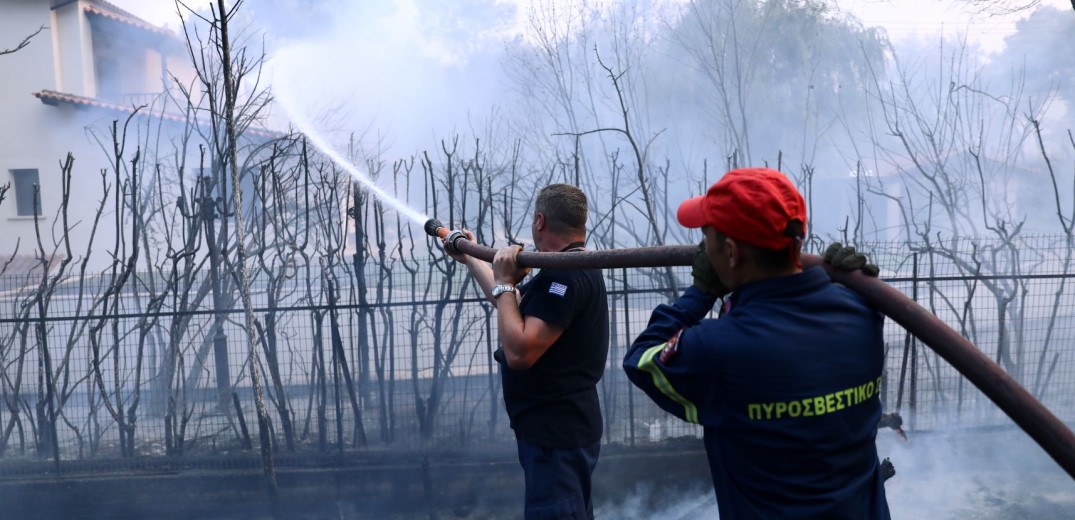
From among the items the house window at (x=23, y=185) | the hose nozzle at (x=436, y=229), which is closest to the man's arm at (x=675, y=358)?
the hose nozzle at (x=436, y=229)

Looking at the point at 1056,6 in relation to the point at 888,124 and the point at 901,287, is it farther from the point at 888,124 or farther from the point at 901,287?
the point at 901,287

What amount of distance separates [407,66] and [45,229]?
3.74m

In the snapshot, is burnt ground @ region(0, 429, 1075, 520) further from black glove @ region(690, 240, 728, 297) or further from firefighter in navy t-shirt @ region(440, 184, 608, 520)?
black glove @ region(690, 240, 728, 297)

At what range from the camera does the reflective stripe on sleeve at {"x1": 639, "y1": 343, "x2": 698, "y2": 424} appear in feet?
5.65

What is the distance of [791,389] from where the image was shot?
1590 millimetres

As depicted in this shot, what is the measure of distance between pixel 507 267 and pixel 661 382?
1.14m

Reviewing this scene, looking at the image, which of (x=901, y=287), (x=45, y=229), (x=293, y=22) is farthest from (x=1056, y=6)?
(x=45, y=229)

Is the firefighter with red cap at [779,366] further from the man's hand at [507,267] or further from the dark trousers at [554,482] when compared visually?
the dark trousers at [554,482]

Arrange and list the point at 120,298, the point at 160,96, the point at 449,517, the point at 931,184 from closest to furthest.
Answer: the point at 449,517 → the point at 120,298 → the point at 160,96 → the point at 931,184

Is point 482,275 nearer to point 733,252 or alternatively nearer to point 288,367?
point 733,252

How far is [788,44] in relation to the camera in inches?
305

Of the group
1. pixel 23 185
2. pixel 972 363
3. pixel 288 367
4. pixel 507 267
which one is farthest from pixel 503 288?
pixel 23 185

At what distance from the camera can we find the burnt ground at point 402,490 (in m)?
5.39

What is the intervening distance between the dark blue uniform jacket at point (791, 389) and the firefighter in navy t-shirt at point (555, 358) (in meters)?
1.09
